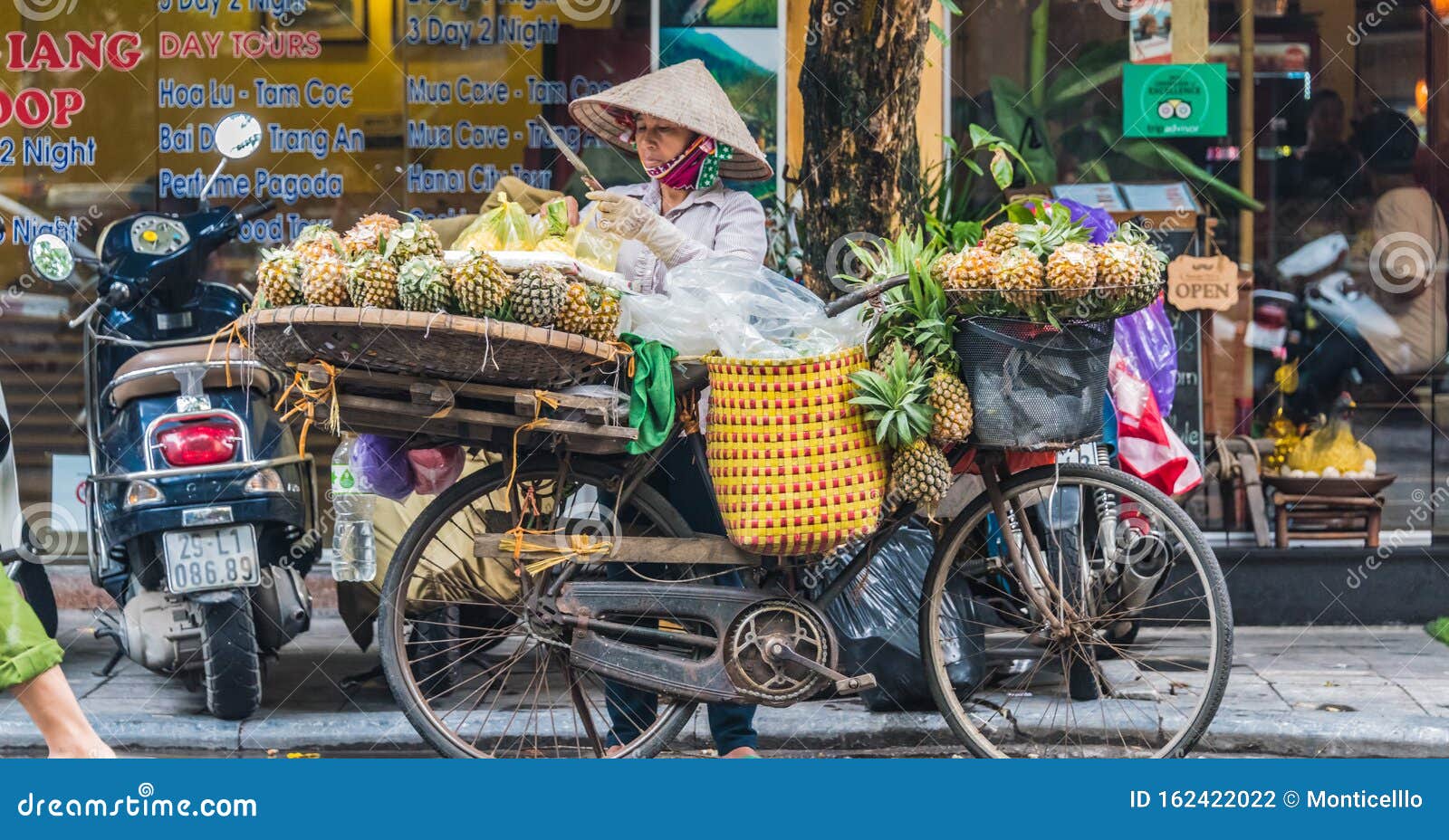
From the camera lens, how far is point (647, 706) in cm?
463

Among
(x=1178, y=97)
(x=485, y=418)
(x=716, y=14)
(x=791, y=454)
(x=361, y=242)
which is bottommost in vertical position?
(x=791, y=454)

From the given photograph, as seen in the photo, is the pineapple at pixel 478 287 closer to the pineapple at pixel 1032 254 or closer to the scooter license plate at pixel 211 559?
the pineapple at pixel 1032 254

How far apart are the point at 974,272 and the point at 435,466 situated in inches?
61.0

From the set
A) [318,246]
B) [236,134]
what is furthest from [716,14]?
[318,246]

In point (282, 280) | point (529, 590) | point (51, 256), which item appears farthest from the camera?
point (51, 256)

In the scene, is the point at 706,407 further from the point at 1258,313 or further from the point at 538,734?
the point at 1258,313

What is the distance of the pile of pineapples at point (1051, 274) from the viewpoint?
4.14 m

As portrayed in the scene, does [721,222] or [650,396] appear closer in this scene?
[650,396]

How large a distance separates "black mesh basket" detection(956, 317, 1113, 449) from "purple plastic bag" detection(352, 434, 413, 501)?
153cm

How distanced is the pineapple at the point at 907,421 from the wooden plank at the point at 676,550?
442 millimetres

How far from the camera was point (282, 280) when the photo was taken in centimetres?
408

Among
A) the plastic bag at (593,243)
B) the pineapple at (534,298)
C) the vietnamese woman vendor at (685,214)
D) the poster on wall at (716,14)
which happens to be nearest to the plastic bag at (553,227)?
the plastic bag at (593,243)

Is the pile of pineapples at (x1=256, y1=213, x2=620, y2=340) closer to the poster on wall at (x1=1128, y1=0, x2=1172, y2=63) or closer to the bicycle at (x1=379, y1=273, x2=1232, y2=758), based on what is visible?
the bicycle at (x1=379, y1=273, x2=1232, y2=758)

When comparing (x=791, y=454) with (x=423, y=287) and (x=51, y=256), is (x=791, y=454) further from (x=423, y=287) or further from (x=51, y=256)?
(x=51, y=256)
